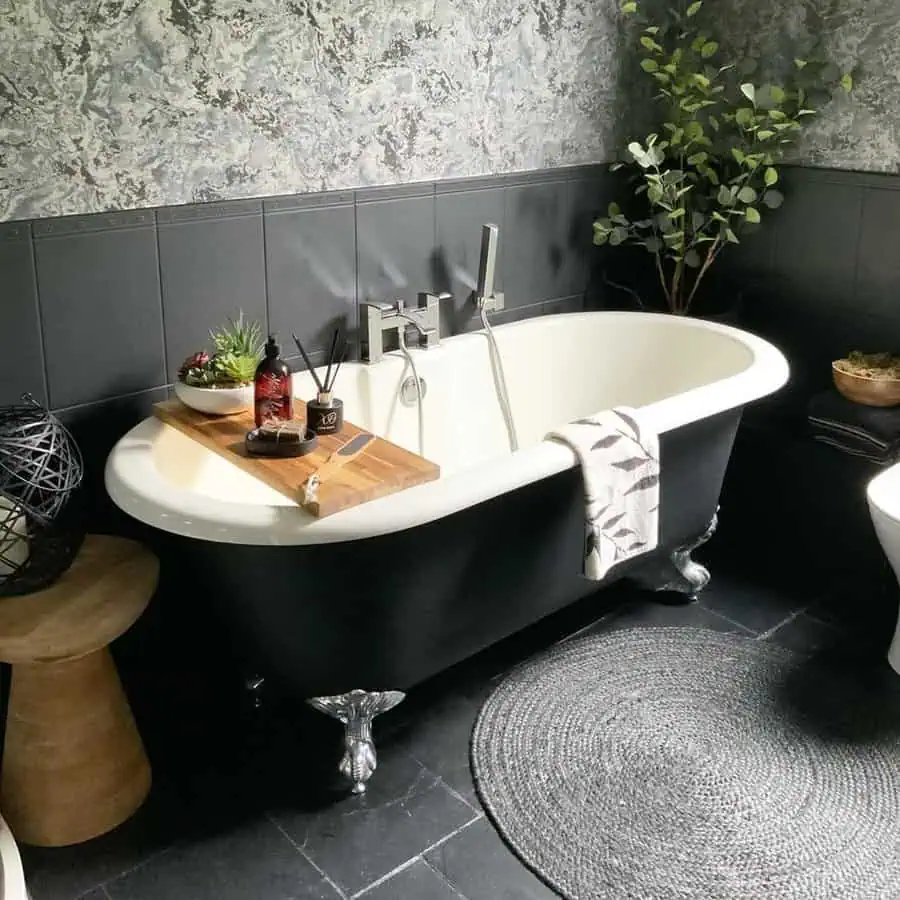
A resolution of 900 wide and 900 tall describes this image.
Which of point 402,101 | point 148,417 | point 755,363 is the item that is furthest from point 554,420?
point 148,417

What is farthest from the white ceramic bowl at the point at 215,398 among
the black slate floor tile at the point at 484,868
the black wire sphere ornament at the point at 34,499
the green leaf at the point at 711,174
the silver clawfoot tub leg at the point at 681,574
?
the green leaf at the point at 711,174

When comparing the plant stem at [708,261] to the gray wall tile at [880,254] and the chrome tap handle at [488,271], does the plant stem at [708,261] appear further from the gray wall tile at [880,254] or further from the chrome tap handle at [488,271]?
the chrome tap handle at [488,271]

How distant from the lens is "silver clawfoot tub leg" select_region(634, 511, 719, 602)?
2708mm

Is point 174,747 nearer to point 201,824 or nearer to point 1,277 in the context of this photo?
point 201,824

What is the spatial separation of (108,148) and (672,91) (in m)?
1.70

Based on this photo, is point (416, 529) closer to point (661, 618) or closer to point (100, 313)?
point (100, 313)

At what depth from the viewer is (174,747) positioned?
2191mm

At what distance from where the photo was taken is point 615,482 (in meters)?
2.08

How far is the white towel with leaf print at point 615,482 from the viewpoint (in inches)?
80.2

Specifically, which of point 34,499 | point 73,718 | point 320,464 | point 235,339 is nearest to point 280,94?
point 235,339

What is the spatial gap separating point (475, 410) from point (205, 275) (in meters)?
0.85

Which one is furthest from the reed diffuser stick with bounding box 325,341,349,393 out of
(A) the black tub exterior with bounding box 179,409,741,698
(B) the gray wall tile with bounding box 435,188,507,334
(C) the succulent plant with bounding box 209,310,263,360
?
(A) the black tub exterior with bounding box 179,409,741,698

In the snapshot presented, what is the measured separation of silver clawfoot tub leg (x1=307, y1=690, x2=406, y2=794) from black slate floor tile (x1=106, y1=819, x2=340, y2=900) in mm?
191

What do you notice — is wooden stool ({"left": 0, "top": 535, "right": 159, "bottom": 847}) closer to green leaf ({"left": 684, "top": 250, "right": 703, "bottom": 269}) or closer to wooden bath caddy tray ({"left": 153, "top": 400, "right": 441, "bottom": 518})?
wooden bath caddy tray ({"left": 153, "top": 400, "right": 441, "bottom": 518})
